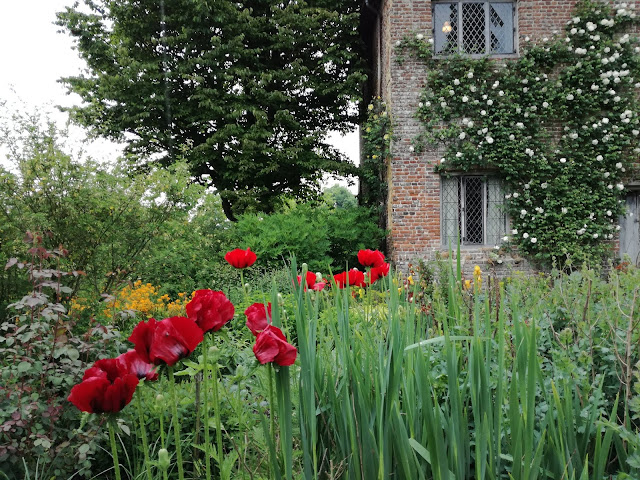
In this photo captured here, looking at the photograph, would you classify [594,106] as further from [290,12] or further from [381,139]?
[290,12]

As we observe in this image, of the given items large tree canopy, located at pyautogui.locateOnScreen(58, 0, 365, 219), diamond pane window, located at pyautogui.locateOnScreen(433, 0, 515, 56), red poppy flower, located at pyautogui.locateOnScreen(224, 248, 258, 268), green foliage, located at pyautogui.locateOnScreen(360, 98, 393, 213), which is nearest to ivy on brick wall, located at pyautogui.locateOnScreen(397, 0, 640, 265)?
diamond pane window, located at pyautogui.locateOnScreen(433, 0, 515, 56)

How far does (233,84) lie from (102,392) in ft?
38.5

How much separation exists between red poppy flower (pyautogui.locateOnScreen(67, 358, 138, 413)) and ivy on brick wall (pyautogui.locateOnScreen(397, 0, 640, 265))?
8592mm

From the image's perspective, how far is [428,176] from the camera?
9.25 meters

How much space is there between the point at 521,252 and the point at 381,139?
325 cm

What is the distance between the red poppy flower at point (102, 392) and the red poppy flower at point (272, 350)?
0.27 meters

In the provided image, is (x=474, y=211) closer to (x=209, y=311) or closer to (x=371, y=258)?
(x=371, y=258)

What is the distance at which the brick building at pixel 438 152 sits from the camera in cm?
915

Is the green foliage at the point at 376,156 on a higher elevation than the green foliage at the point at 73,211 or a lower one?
higher

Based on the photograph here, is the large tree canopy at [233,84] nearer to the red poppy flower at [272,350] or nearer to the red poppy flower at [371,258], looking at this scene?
the red poppy flower at [371,258]

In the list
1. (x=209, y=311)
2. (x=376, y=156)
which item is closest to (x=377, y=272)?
(x=209, y=311)

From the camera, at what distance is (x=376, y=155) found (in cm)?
955

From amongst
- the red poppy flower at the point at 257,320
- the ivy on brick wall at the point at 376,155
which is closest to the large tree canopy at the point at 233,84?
the ivy on brick wall at the point at 376,155

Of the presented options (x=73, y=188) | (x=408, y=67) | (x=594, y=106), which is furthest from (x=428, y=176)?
(x=73, y=188)
